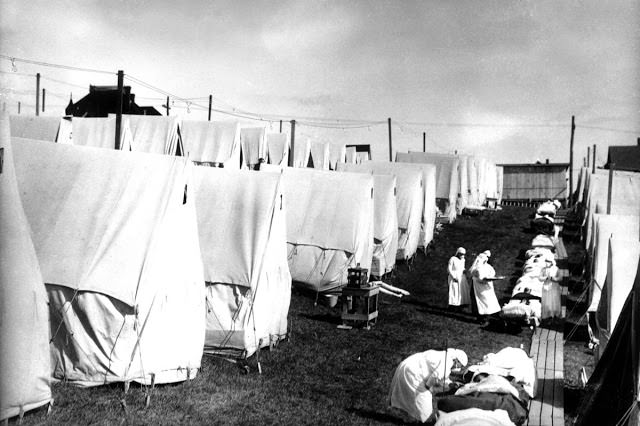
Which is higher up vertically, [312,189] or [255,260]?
[312,189]

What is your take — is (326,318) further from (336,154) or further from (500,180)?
(500,180)

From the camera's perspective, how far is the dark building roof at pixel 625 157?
51781 mm

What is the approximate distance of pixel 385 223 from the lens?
24.2m

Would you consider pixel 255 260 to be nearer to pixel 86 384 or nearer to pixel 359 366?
pixel 359 366

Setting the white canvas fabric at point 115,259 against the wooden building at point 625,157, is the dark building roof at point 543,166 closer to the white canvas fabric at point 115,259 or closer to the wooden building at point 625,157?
the wooden building at point 625,157

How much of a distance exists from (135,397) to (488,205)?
38845mm

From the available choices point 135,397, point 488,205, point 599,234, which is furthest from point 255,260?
point 488,205

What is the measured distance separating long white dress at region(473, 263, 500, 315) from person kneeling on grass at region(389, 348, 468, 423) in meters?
7.77

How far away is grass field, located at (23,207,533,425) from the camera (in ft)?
32.5

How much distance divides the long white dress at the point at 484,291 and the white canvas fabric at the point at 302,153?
22.4 metres

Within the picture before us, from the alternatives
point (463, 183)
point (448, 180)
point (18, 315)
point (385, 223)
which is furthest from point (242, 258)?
point (463, 183)

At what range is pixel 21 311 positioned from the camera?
8.79 metres

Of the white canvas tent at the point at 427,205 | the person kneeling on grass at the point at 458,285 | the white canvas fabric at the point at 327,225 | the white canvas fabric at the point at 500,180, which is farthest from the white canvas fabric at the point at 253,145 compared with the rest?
the white canvas fabric at the point at 500,180

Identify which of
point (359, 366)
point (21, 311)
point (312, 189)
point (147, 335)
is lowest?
point (359, 366)
